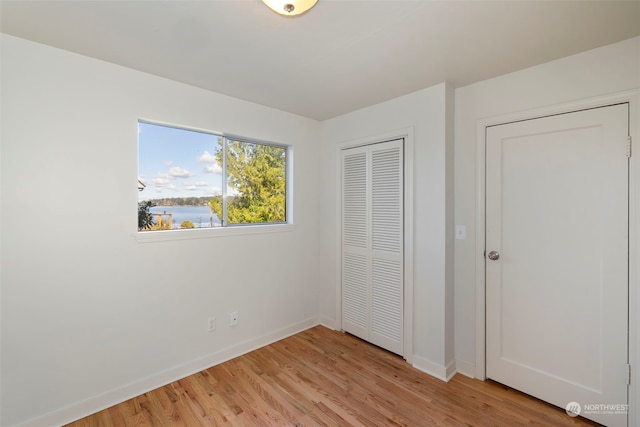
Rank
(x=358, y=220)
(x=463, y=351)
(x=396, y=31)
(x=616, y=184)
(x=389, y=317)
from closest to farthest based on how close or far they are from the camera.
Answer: (x=396, y=31) → (x=616, y=184) → (x=463, y=351) → (x=389, y=317) → (x=358, y=220)

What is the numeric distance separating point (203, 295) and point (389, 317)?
1.78m

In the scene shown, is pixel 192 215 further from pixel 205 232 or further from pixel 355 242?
pixel 355 242

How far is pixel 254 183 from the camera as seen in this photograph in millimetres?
2969

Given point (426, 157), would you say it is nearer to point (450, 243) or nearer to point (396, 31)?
point (450, 243)

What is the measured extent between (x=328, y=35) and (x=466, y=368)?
2772mm

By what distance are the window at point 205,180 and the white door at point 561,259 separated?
83.1 inches

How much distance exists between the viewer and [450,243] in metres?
2.41

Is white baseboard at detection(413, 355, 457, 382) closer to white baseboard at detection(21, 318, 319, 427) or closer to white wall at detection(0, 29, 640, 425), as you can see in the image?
white wall at detection(0, 29, 640, 425)

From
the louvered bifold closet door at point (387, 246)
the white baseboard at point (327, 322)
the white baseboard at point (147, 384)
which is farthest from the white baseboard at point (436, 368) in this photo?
the white baseboard at point (147, 384)

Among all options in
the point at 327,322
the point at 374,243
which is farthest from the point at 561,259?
the point at 327,322

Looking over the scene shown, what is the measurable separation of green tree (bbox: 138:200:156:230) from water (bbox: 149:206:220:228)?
0.11 feet

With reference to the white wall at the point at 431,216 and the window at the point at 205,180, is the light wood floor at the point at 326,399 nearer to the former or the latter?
the white wall at the point at 431,216

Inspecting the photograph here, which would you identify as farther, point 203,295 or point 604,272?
point 203,295

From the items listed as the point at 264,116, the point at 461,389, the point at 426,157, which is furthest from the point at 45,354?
the point at 426,157
